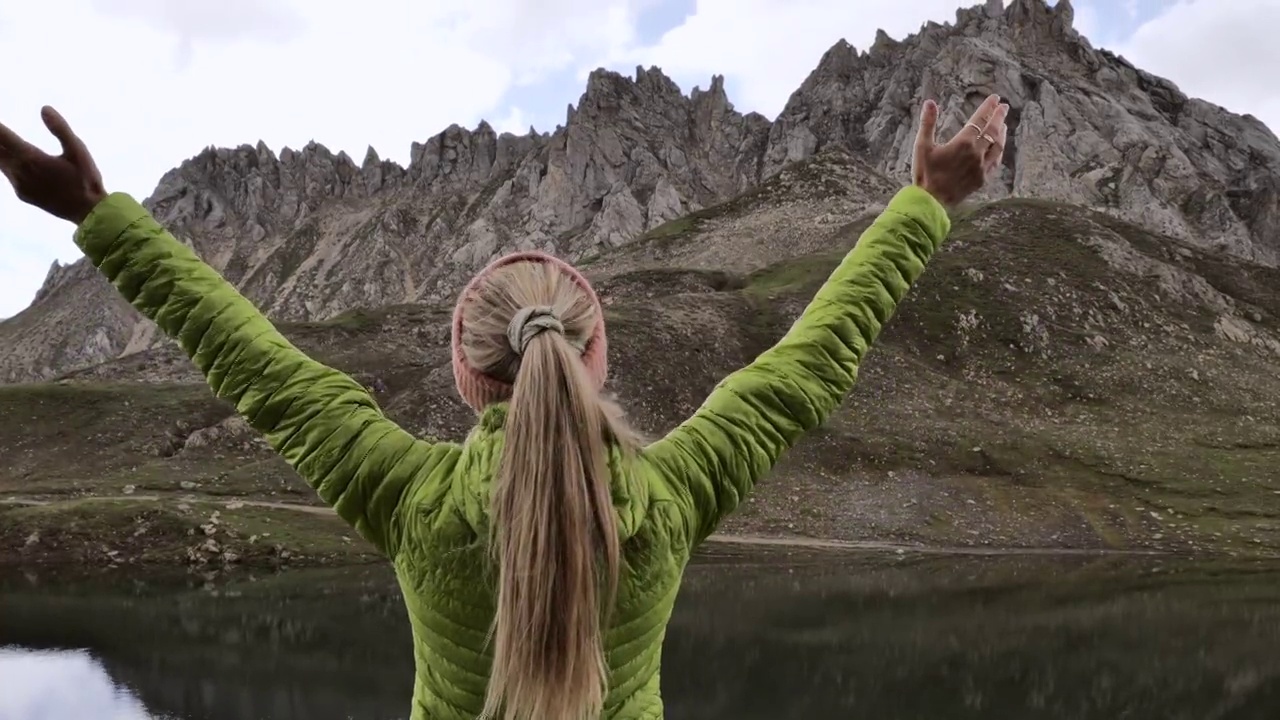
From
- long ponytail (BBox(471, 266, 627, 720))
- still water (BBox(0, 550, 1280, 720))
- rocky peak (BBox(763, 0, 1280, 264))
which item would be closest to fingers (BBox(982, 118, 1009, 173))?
long ponytail (BBox(471, 266, 627, 720))

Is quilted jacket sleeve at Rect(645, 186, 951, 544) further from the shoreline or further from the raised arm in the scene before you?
Answer: the shoreline

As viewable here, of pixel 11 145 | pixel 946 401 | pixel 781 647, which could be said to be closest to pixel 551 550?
pixel 11 145

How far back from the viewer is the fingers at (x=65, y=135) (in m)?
3.45

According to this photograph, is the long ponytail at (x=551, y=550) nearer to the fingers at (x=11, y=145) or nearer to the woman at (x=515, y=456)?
the woman at (x=515, y=456)

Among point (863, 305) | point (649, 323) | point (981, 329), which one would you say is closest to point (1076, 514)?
point (981, 329)

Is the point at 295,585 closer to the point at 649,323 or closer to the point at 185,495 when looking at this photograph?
the point at 185,495

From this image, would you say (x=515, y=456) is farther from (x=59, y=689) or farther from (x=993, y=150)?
(x=59, y=689)

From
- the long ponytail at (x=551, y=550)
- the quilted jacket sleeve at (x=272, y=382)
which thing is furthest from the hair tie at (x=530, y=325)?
the quilted jacket sleeve at (x=272, y=382)

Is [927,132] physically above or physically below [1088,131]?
below

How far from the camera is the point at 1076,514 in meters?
60.6

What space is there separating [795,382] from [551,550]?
1.27 meters

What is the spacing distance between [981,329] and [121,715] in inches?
3204

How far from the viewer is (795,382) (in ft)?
12.3

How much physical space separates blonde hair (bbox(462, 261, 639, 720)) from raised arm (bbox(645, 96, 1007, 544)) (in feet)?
1.41
